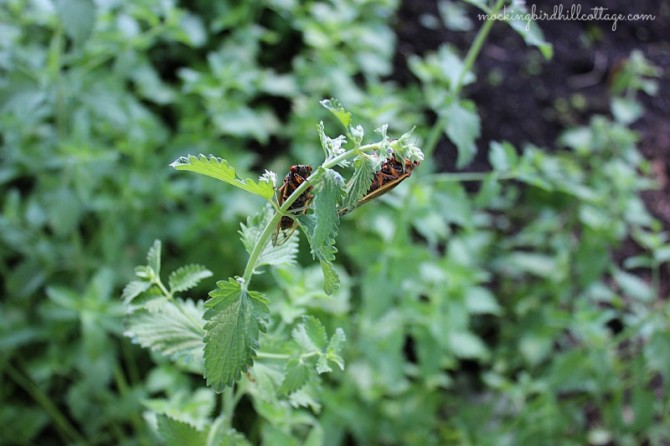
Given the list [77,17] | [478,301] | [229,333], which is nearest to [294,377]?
[229,333]

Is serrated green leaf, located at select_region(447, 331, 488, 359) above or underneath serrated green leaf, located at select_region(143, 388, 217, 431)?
underneath

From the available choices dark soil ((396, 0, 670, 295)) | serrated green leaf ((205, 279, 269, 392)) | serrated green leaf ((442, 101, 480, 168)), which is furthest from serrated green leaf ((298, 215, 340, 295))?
dark soil ((396, 0, 670, 295))

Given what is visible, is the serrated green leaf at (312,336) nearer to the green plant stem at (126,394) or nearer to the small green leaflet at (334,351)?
the small green leaflet at (334,351)

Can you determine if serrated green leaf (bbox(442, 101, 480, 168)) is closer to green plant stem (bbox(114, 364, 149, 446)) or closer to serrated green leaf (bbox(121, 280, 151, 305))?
serrated green leaf (bbox(121, 280, 151, 305))

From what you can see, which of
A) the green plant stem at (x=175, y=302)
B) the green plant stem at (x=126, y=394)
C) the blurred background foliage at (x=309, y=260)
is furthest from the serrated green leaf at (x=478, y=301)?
the green plant stem at (x=175, y=302)

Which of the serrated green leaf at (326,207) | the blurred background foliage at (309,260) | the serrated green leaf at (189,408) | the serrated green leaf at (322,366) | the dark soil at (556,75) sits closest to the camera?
the serrated green leaf at (326,207)

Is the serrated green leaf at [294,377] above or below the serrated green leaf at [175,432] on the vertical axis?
above

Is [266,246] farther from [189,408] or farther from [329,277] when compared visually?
[189,408]

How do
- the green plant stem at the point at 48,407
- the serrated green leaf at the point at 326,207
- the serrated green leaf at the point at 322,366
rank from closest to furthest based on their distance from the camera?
the serrated green leaf at the point at 326,207, the serrated green leaf at the point at 322,366, the green plant stem at the point at 48,407
